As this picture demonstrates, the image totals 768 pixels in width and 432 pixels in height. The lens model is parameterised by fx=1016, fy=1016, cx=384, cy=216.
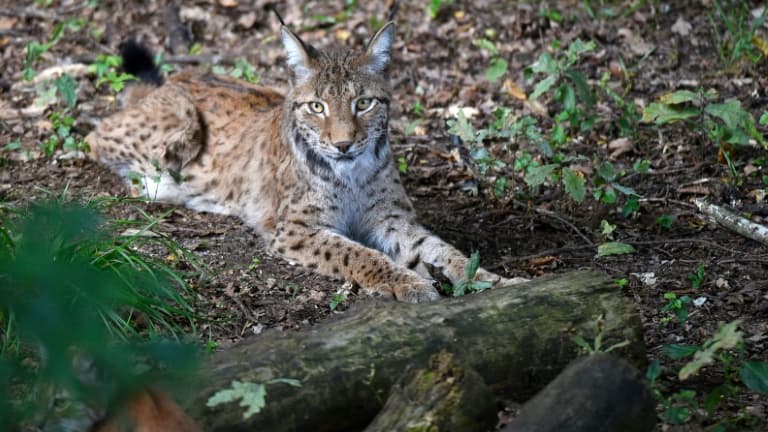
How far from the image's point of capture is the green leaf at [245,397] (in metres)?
3.14

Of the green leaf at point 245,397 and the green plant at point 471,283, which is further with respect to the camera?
the green plant at point 471,283

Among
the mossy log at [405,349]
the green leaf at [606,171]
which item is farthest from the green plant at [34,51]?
the mossy log at [405,349]

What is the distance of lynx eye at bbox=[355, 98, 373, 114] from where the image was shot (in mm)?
Answer: 5723

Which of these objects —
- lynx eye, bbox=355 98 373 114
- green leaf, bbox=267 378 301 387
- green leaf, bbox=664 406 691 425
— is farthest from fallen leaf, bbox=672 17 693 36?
green leaf, bbox=267 378 301 387

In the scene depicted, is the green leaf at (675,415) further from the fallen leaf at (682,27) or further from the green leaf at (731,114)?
the fallen leaf at (682,27)

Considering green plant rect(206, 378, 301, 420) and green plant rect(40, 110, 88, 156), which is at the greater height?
green plant rect(206, 378, 301, 420)

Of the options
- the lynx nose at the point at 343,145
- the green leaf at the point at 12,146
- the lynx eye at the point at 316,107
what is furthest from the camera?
the green leaf at the point at 12,146

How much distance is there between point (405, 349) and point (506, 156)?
359 cm

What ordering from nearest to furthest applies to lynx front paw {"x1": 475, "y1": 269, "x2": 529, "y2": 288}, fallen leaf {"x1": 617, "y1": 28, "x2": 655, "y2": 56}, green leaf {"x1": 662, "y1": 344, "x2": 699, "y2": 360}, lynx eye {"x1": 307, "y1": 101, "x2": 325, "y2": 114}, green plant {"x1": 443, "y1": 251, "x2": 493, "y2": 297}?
1. green leaf {"x1": 662, "y1": 344, "x2": 699, "y2": 360}
2. green plant {"x1": 443, "y1": 251, "x2": 493, "y2": 297}
3. lynx front paw {"x1": 475, "y1": 269, "x2": 529, "y2": 288}
4. lynx eye {"x1": 307, "y1": 101, "x2": 325, "y2": 114}
5. fallen leaf {"x1": 617, "y1": 28, "x2": 655, "y2": 56}

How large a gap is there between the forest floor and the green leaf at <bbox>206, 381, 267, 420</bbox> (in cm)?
95

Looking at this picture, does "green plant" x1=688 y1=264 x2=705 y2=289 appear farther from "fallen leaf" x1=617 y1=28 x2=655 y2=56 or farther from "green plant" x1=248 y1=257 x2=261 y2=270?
"fallen leaf" x1=617 y1=28 x2=655 y2=56

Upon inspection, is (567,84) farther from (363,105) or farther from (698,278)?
(698,278)

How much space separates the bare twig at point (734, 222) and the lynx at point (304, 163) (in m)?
1.26

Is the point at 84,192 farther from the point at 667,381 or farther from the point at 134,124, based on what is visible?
the point at 667,381
